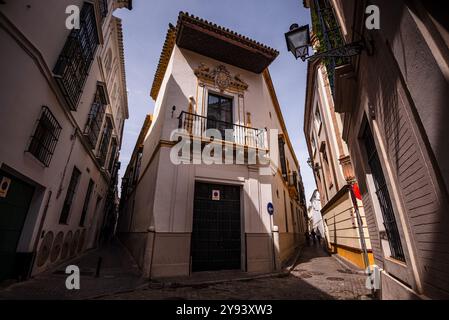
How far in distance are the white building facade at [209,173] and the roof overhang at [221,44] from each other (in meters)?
0.04

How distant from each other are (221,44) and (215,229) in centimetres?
839

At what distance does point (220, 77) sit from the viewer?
10.2m

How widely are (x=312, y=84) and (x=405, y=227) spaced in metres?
12.6

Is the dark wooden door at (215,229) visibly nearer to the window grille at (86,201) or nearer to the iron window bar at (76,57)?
the iron window bar at (76,57)

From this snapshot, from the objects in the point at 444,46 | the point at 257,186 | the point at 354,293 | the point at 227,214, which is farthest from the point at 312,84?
the point at 444,46

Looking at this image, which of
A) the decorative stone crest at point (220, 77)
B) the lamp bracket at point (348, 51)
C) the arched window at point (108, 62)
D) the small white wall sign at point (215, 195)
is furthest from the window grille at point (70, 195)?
the lamp bracket at point (348, 51)

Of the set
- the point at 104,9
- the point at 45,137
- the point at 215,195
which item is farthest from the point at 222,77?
the point at 45,137

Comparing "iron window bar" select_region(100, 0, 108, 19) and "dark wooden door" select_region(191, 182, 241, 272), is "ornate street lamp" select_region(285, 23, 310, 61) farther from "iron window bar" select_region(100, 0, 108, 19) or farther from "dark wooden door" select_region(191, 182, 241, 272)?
"iron window bar" select_region(100, 0, 108, 19)

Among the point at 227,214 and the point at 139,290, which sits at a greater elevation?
the point at 227,214

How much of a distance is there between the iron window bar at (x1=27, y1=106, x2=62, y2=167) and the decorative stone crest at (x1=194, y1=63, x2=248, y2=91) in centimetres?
596

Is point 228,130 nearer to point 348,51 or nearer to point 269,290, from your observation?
point 348,51

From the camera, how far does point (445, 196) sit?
6.72 ft

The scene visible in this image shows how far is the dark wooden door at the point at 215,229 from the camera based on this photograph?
725 centimetres
